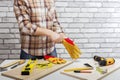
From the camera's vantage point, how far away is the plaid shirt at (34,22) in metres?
2.42

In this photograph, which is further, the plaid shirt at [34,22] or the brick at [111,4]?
the brick at [111,4]

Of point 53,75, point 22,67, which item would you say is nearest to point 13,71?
point 22,67

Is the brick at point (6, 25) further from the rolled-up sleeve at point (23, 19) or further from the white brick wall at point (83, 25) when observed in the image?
the rolled-up sleeve at point (23, 19)

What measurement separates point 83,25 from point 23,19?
1.14 m

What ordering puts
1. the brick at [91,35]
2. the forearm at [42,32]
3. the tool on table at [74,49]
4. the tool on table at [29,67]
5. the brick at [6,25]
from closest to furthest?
1. the tool on table at [29,67]
2. the tool on table at [74,49]
3. the forearm at [42,32]
4. the brick at [6,25]
5. the brick at [91,35]

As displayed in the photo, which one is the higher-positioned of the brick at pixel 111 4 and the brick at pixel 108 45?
the brick at pixel 111 4

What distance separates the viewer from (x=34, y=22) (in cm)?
253

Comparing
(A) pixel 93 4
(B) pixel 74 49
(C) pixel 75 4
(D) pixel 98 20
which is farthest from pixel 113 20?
(B) pixel 74 49

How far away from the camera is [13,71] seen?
69.9 inches

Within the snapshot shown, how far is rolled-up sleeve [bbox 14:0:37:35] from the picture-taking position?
240 centimetres

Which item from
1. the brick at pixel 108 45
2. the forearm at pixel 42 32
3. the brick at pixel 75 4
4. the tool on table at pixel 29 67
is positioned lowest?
the tool on table at pixel 29 67

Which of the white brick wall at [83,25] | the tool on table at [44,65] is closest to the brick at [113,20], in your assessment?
the white brick wall at [83,25]

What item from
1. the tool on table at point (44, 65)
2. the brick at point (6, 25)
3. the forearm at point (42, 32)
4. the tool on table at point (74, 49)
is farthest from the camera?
the brick at point (6, 25)

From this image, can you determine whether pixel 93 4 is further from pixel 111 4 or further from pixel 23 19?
pixel 23 19
